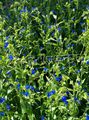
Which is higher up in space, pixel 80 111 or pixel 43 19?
pixel 43 19

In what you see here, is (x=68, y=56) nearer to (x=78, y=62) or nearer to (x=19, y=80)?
(x=78, y=62)

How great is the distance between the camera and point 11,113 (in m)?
2.67

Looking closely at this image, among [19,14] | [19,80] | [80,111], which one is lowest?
[80,111]

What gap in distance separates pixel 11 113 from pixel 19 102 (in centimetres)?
18

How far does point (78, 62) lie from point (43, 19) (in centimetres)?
101

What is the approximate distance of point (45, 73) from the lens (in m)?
2.96

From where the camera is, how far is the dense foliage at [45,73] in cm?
255

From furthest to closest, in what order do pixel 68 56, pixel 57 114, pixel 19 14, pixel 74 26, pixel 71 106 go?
pixel 19 14 < pixel 74 26 < pixel 68 56 < pixel 57 114 < pixel 71 106

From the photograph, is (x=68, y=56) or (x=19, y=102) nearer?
(x=19, y=102)

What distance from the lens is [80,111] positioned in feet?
9.25

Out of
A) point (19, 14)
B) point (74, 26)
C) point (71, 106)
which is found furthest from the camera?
point (19, 14)

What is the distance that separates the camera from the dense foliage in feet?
8.37

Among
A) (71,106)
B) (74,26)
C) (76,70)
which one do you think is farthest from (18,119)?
(74,26)

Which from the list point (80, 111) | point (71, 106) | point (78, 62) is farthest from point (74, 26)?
point (71, 106)
